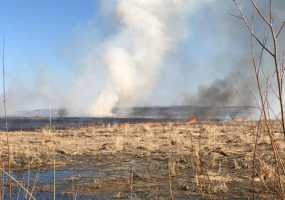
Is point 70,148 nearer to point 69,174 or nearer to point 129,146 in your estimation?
point 129,146

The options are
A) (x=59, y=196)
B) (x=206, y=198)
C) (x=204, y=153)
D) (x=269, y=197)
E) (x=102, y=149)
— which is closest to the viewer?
(x=269, y=197)

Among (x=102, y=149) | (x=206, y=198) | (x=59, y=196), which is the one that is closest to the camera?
(x=206, y=198)

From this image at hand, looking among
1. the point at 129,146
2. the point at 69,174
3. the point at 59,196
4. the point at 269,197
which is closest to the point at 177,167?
the point at 69,174

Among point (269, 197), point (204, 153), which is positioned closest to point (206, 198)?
point (269, 197)

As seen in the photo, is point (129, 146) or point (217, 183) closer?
point (217, 183)

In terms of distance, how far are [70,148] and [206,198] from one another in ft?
44.5

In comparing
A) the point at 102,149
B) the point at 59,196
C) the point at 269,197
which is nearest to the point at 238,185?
the point at 269,197

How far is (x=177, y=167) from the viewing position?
16.5m

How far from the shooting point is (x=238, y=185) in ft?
43.6

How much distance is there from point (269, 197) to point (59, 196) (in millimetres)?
4301

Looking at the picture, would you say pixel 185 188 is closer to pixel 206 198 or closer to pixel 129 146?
pixel 206 198

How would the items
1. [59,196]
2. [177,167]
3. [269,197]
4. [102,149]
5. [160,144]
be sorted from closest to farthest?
[269,197]
[59,196]
[177,167]
[102,149]
[160,144]

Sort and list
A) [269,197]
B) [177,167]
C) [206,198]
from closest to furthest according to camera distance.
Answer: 1. [269,197]
2. [206,198]
3. [177,167]

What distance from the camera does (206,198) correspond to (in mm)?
11422
